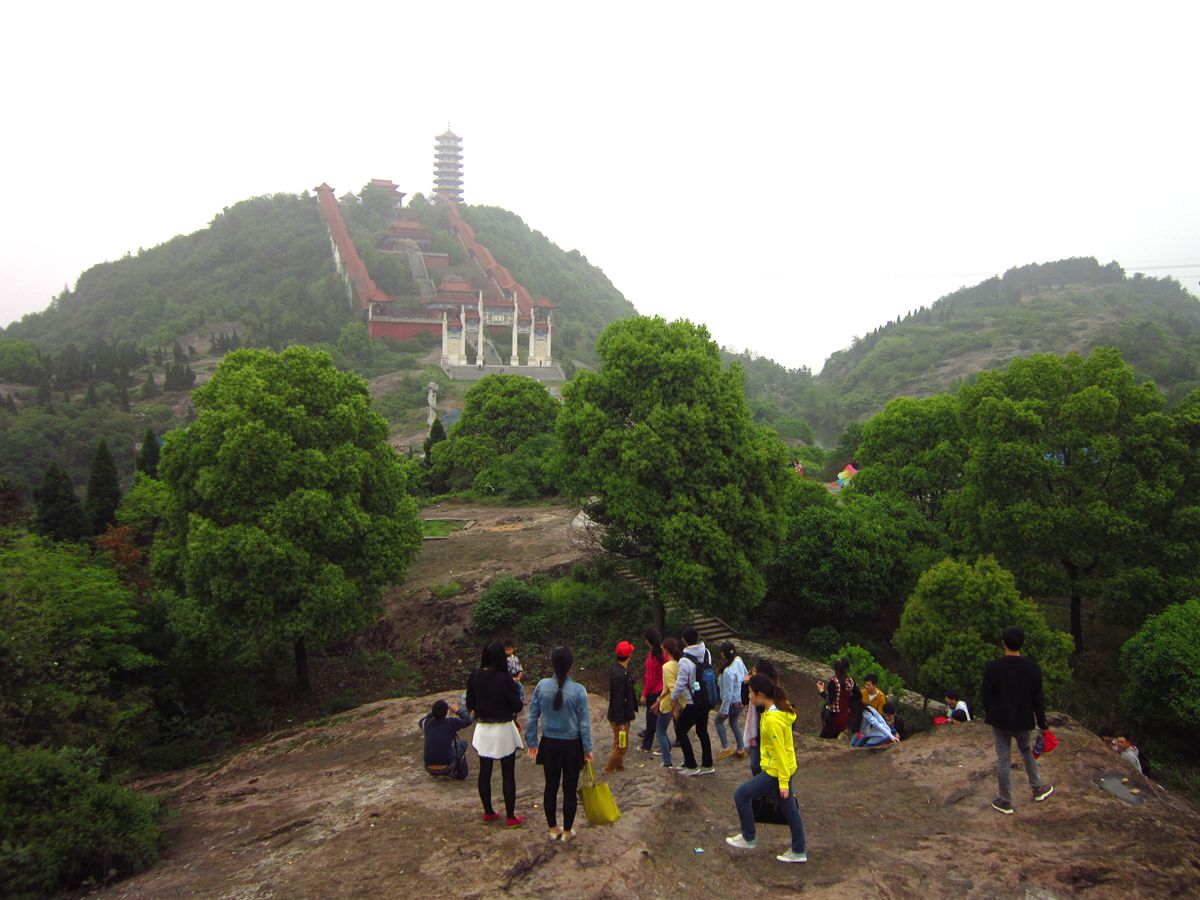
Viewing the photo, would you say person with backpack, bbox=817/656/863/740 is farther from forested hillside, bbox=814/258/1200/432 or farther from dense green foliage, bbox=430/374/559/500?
forested hillside, bbox=814/258/1200/432

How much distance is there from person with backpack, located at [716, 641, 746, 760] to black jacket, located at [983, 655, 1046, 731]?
6.74ft

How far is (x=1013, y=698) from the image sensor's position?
5.23 metres

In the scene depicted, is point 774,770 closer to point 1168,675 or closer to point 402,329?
point 1168,675

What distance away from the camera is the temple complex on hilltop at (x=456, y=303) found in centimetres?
5500

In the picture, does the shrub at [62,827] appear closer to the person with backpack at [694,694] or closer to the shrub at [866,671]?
the person with backpack at [694,694]

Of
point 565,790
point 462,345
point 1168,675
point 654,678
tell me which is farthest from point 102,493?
point 462,345

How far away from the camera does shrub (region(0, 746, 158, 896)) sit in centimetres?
493

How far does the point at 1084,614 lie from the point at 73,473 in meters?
35.5

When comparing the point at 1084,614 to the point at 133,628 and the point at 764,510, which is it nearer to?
the point at 764,510

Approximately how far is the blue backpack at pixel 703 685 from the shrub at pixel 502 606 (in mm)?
9210

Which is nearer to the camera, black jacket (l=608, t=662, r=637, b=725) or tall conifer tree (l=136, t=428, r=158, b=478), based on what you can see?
black jacket (l=608, t=662, r=637, b=725)

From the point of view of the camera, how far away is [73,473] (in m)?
30.8

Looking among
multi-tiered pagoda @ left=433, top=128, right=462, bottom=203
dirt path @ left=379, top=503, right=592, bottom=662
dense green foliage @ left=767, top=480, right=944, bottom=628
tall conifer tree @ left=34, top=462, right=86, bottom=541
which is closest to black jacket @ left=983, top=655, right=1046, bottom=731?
dirt path @ left=379, top=503, right=592, bottom=662

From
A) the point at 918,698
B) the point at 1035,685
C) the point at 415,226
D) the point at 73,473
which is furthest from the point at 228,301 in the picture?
the point at 1035,685
